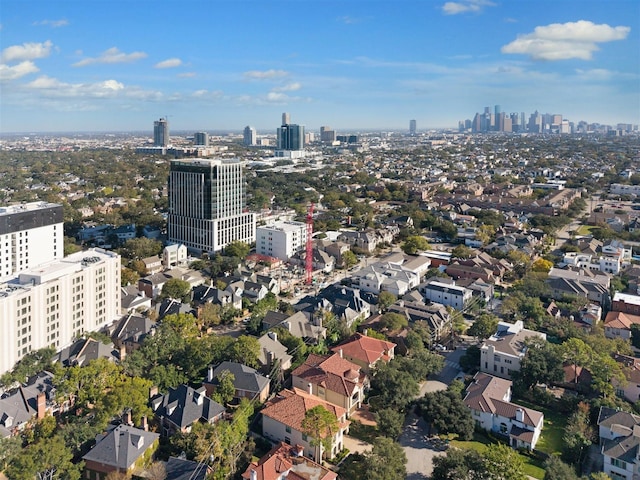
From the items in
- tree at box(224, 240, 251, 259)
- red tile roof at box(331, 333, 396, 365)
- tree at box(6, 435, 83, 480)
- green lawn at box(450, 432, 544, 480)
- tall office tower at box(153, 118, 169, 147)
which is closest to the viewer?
tree at box(6, 435, 83, 480)

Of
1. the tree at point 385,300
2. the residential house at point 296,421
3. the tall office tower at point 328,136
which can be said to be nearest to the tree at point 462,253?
the tree at point 385,300

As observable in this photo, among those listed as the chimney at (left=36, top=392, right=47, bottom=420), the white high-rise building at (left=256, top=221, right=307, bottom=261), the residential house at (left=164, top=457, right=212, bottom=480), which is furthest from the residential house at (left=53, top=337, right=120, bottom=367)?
Answer: the white high-rise building at (left=256, top=221, right=307, bottom=261)

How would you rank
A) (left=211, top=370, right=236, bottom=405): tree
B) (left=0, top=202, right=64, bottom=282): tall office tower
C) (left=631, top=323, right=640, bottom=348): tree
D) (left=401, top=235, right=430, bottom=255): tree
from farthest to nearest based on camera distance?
(left=401, top=235, right=430, bottom=255): tree < (left=0, top=202, right=64, bottom=282): tall office tower < (left=631, top=323, right=640, bottom=348): tree < (left=211, top=370, right=236, bottom=405): tree

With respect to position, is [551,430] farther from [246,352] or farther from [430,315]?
[246,352]

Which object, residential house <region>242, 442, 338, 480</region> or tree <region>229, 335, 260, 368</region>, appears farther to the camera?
tree <region>229, 335, 260, 368</region>

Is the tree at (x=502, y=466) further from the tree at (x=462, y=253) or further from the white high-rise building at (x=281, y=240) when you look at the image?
the white high-rise building at (x=281, y=240)

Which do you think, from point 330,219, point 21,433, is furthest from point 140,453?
→ point 330,219

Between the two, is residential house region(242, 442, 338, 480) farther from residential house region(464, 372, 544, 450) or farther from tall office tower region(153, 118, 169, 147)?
tall office tower region(153, 118, 169, 147)
